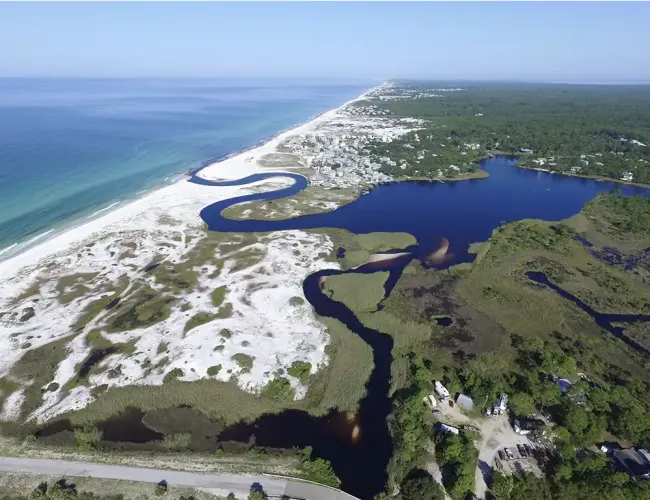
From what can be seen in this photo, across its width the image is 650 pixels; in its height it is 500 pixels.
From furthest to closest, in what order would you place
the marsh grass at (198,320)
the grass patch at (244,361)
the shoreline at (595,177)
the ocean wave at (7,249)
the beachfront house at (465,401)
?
the shoreline at (595,177)
the ocean wave at (7,249)
the marsh grass at (198,320)
the grass patch at (244,361)
the beachfront house at (465,401)

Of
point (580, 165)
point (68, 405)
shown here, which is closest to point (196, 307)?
point (68, 405)

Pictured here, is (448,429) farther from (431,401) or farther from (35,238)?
(35,238)

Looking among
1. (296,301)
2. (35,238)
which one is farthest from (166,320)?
(35,238)

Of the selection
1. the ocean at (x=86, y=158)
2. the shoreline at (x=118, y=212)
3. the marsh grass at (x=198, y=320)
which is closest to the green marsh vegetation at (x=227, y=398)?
the marsh grass at (x=198, y=320)

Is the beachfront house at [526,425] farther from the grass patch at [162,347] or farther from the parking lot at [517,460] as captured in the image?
the grass patch at [162,347]

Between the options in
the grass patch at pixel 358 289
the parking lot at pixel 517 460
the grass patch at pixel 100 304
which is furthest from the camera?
the grass patch at pixel 358 289

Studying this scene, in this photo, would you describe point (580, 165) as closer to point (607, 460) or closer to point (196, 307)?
point (607, 460)
